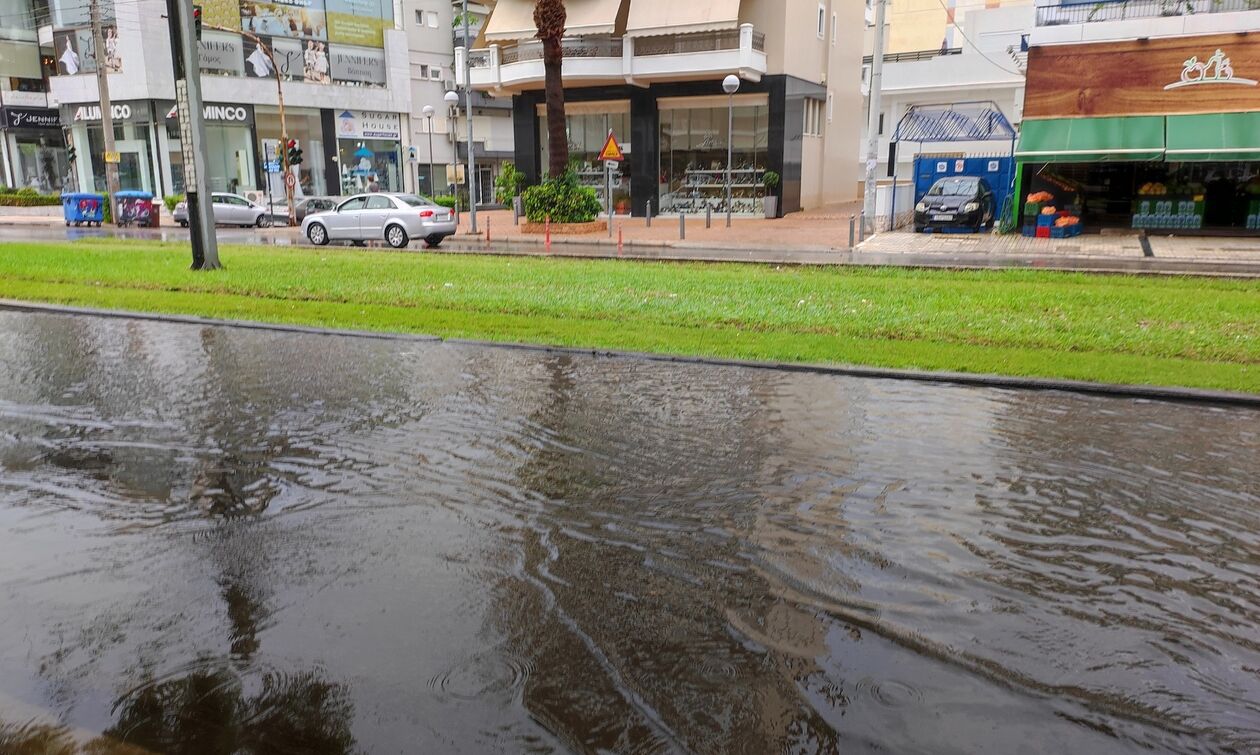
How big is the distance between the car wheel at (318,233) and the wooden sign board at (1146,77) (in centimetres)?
1955

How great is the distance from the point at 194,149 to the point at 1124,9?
2249 centimetres

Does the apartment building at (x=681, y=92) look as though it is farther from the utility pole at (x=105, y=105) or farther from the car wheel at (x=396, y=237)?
the utility pole at (x=105, y=105)

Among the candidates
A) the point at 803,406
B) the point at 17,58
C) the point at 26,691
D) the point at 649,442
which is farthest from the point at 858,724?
the point at 17,58

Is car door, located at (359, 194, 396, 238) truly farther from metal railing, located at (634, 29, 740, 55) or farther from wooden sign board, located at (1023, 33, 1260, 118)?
wooden sign board, located at (1023, 33, 1260, 118)

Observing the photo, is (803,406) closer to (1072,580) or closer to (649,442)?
(649,442)

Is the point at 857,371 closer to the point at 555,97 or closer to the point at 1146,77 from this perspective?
the point at 1146,77

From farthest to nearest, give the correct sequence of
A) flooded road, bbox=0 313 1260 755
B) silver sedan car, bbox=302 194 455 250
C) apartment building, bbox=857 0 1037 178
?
apartment building, bbox=857 0 1037 178, silver sedan car, bbox=302 194 455 250, flooded road, bbox=0 313 1260 755

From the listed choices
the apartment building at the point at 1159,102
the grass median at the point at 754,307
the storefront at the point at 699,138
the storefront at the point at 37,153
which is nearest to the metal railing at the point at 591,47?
the storefront at the point at 699,138

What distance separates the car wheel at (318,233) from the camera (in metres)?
26.4

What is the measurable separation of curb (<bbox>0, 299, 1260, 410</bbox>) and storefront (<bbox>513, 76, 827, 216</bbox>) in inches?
998

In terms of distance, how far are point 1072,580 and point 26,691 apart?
15.2 feet

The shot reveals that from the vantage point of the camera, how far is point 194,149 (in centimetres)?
1705

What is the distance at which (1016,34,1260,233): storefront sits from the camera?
23.3 m

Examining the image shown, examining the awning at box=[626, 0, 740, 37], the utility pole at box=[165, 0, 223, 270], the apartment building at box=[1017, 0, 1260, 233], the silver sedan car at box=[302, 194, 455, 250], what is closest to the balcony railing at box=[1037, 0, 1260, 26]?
the apartment building at box=[1017, 0, 1260, 233]
